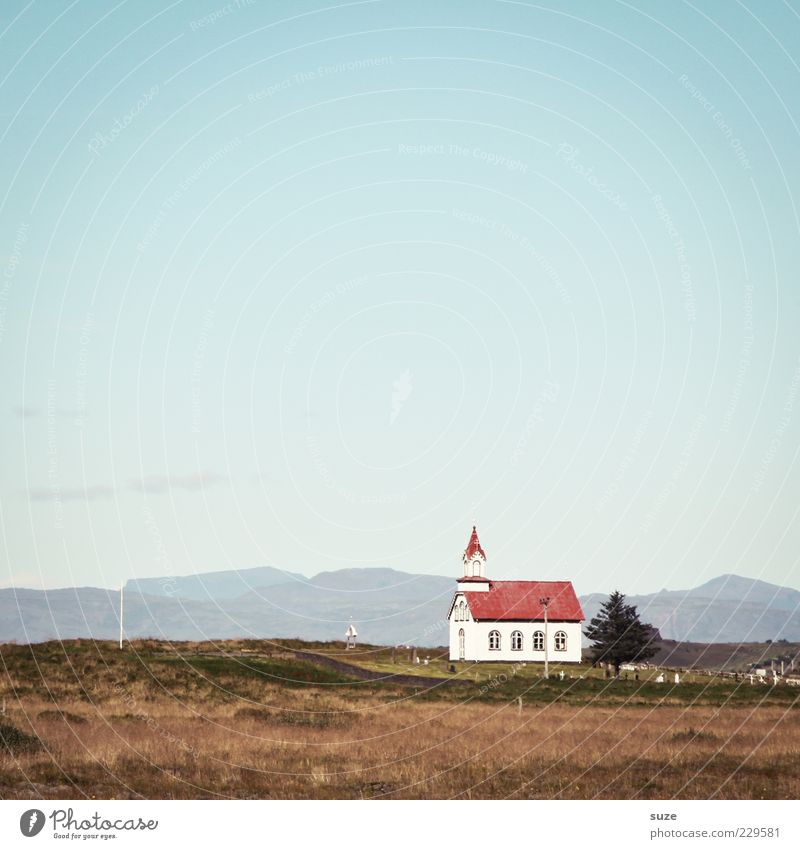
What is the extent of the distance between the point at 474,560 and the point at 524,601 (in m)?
5.50

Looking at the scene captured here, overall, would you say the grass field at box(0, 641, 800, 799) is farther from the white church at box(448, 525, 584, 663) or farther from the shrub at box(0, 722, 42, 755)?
the white church at box(448, 525, 584, 663)

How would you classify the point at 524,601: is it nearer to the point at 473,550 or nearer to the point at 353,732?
the point at 473,550

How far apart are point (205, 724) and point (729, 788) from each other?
23843mm

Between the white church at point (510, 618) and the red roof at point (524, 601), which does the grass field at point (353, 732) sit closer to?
the white church at point (510, 618)

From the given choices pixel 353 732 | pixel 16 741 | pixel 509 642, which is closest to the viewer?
pixel 16 741

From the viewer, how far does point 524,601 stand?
106875 mm

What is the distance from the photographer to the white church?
10473 cm

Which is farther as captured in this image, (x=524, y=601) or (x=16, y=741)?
(x=524, y=601)

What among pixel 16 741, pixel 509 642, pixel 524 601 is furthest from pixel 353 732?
pixel 524 601

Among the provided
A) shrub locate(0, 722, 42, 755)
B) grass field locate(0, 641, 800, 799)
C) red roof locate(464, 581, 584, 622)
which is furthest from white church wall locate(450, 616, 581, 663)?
shrub locate(0, 722, 42, 755)

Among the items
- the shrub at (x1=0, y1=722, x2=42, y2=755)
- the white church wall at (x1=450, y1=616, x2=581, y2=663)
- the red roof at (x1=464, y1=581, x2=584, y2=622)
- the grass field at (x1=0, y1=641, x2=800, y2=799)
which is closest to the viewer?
the grass field at (x1=0, y1=641, x2=800, y2=799)

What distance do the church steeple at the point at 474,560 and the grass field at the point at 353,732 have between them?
23.8 m

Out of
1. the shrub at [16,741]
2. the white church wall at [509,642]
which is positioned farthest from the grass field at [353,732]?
the white church wall at [509,642]

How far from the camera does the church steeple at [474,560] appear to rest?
10844 cm
